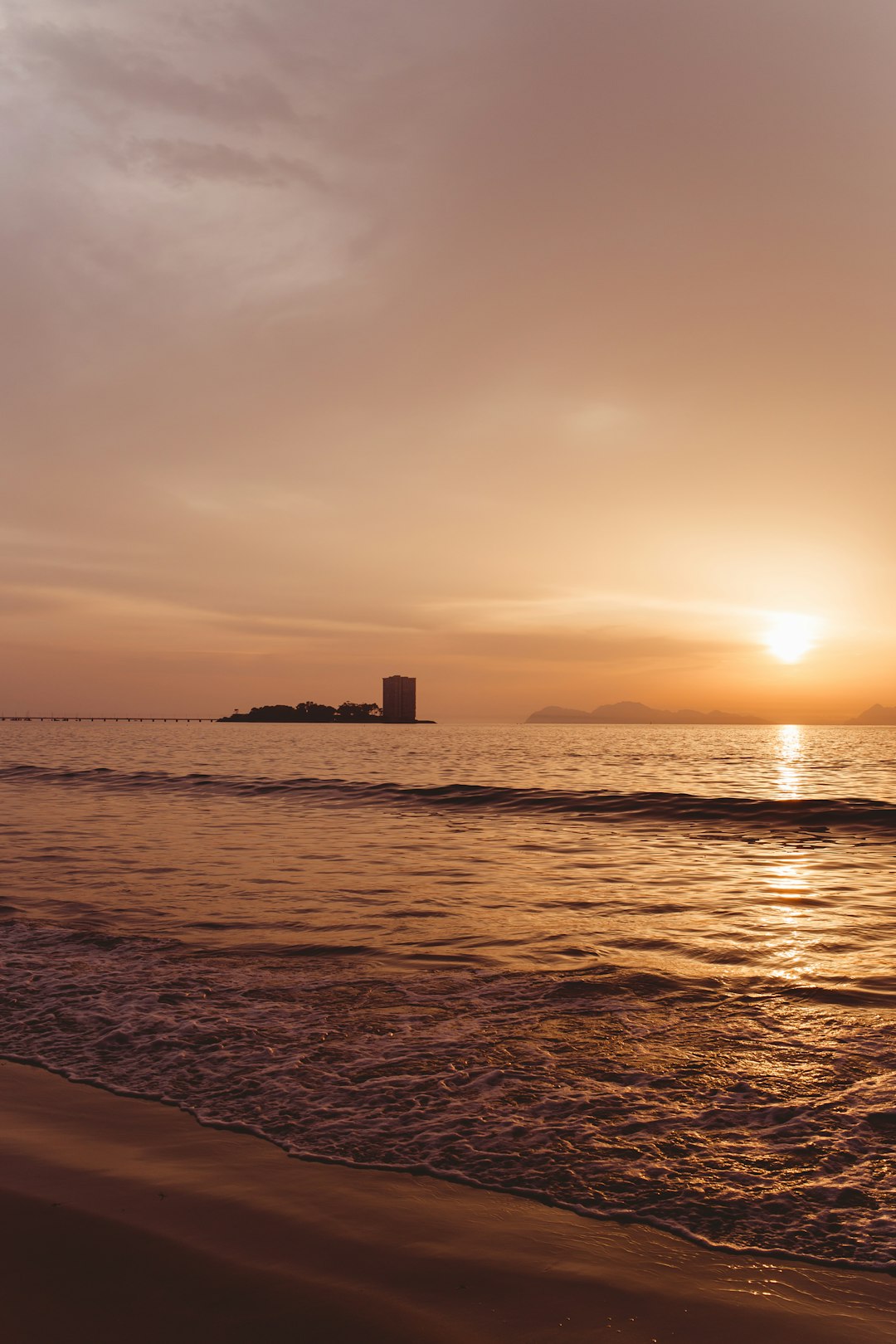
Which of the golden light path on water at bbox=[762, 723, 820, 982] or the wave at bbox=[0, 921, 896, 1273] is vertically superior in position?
the wave at bbox=[0, 921, 896, 1273]

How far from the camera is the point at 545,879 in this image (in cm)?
1388

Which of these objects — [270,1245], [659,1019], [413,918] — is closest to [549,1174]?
[270,1245]

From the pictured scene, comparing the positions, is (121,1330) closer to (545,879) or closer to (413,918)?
(413,918)

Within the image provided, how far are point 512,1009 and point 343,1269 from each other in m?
3.65

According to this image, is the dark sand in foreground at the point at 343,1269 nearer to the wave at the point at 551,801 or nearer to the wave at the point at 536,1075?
the wave at the point at 536,1075

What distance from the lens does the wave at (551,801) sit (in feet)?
80.4

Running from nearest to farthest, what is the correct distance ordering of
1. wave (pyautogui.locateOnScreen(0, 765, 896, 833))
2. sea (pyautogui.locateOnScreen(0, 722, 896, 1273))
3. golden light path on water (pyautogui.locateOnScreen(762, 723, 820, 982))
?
1. sea (pyautogui.locateOnScreen(0, 722, 896, 1273))
2. golden light path on water (pyautogui.locateOnScreen(762, 723, 820, 982))
3. wave (pyautogui.locateOnScreen(0, 765, 896, 833))

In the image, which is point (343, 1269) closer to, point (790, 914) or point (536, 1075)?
point (536, 1075)

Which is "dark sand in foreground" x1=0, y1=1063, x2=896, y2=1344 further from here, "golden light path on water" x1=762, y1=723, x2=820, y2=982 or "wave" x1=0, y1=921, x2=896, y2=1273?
"golden light path on water" x1=762, y1=723, x2=820, y2=982

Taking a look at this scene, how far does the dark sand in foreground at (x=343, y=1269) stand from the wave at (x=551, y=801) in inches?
817

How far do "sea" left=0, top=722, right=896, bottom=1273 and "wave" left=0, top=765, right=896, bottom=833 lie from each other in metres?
6.53

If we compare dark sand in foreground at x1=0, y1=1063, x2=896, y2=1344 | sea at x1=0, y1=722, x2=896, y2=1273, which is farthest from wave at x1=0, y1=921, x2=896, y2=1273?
dark sand in foreground at x1=0, y1=1063, x2=896, y2=1344

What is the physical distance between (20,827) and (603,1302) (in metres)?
20.0

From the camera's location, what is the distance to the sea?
14.3 feet
